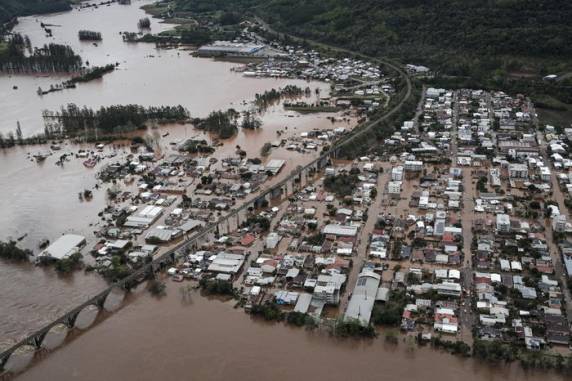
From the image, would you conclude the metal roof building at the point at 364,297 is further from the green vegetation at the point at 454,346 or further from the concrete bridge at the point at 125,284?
the concrete bridge at the point at 125,284

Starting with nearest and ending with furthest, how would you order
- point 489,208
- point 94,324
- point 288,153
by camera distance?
1. point 94,324
2. point 489,208
3. point 288,153

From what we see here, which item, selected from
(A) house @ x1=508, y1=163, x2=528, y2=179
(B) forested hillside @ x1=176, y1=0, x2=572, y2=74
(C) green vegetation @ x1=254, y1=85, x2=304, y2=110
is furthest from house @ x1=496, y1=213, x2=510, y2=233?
(B) forested hillside @ x1=176, y1=0, x2=572, y2=74

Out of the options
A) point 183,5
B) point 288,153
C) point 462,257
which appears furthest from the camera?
point 183,5

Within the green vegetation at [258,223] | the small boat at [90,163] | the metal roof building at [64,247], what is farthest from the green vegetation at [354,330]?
the small boat at [90,163]

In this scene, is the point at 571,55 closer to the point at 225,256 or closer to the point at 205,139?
the point at 205,139

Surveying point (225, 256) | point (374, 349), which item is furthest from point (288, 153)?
point (374, 349)

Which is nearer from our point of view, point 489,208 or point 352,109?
point 489,208

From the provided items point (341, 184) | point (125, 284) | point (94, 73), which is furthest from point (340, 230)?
point (94, 73)
